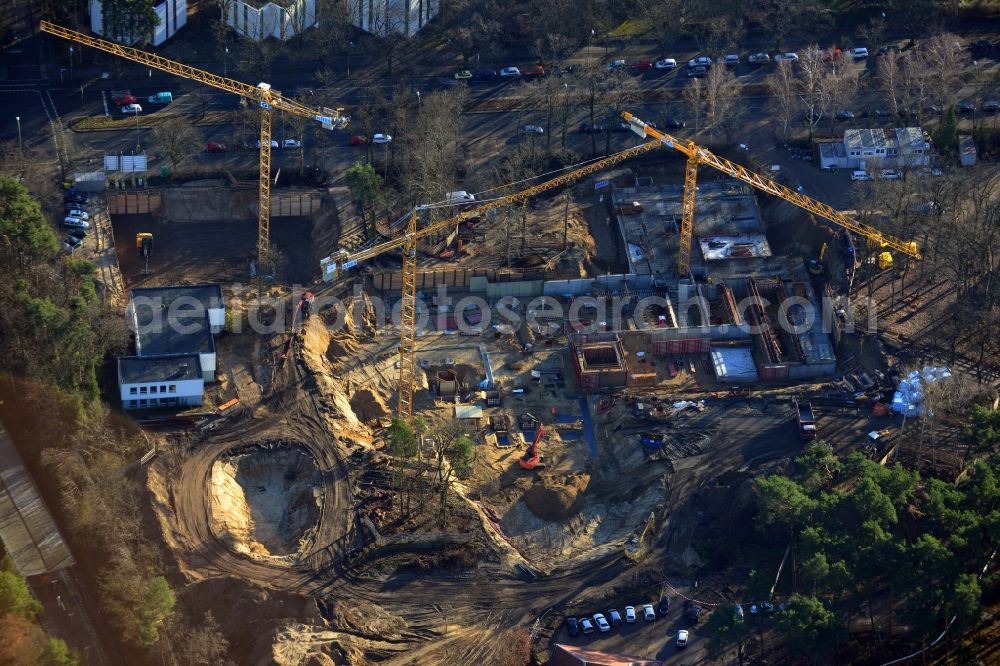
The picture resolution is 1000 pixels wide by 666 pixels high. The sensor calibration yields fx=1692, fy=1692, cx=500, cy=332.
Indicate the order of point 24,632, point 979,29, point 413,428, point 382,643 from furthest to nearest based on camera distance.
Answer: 1. point 979,29
2. point 413,428
3. point 382,643
4. point 24,632

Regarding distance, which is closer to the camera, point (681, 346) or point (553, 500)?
point (553, 500)

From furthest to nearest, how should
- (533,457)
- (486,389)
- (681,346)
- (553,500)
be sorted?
(681,346)
(486,389)
(533,457)
(553,500)

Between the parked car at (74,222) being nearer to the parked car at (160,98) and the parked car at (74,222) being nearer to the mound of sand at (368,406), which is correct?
the parked car at (160,98)

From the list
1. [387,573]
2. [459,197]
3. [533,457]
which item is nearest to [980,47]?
[459,197]

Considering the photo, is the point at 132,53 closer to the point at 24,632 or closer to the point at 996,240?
the point at 24,632

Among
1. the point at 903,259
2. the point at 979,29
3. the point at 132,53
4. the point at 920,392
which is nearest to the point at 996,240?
the point at 903,259

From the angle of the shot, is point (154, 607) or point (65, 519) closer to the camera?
point (154, 607)

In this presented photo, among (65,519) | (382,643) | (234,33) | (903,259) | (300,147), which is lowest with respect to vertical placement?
(382,643)

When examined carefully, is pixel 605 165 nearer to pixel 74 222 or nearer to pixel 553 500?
pixel 553 500
